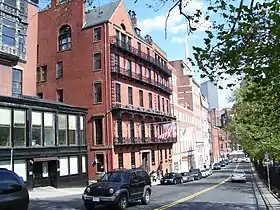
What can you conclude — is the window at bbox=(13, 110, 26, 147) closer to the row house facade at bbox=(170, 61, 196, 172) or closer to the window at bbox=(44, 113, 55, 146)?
the window at bbox=(44, 113, 55, 146)

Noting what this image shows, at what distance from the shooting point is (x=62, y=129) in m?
32.6

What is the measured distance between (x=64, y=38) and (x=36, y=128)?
1857 centimetres

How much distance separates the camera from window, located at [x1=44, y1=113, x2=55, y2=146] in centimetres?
3036

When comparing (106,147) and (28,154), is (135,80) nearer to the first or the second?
(106,147)

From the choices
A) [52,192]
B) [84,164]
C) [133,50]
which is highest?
[133,50]

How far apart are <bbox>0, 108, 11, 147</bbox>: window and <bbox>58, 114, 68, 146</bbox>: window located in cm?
598

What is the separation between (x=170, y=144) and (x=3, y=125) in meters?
36.6

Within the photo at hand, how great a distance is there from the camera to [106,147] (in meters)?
39.4

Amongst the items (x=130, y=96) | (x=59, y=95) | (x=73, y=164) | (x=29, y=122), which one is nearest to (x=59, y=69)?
(x=59, y=95)

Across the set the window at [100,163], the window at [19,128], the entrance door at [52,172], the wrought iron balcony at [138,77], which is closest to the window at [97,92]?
the wrought iron balcony at [138,77]

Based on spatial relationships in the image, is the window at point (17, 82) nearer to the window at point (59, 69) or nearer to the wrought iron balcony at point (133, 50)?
the window at point (59, 69)

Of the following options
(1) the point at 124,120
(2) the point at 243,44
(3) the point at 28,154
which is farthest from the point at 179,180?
(2) the point at 243,44

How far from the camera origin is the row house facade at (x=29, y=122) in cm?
2692

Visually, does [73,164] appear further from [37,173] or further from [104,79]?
[104,79]
